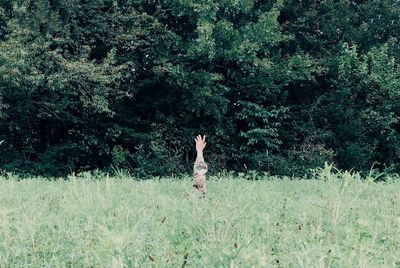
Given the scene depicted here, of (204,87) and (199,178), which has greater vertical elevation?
(199,178)

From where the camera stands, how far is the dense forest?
20750 millimetres

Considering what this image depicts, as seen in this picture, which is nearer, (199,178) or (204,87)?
(199,178)

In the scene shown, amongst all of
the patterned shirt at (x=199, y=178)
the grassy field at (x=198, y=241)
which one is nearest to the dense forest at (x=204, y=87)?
the patterned shirt at (x=199, y=178)

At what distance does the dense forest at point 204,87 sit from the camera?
817 inches

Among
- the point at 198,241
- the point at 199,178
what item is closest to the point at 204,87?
the point at 199,178

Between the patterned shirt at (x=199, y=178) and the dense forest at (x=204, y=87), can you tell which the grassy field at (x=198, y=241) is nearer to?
the patterned shirt at (x=199, y=178)

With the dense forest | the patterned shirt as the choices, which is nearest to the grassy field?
the patterned shirt

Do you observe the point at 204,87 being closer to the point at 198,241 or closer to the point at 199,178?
the point at 199,178

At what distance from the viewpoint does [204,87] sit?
2134cm

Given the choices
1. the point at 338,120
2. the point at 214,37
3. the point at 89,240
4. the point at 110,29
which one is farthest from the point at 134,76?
the point at 89,240

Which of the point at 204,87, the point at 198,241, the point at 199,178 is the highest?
the point at 198,241

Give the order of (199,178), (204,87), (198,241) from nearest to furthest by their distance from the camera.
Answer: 1. (198,241)
2. (199,178)
3. (204,87)

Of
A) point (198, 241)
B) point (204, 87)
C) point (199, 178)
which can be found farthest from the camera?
point (204, 87)

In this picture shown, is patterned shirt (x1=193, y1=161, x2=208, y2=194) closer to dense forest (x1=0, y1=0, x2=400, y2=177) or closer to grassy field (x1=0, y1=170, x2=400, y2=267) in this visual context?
grassy field (x1=0, y1=170, x2=400, y2=267)
